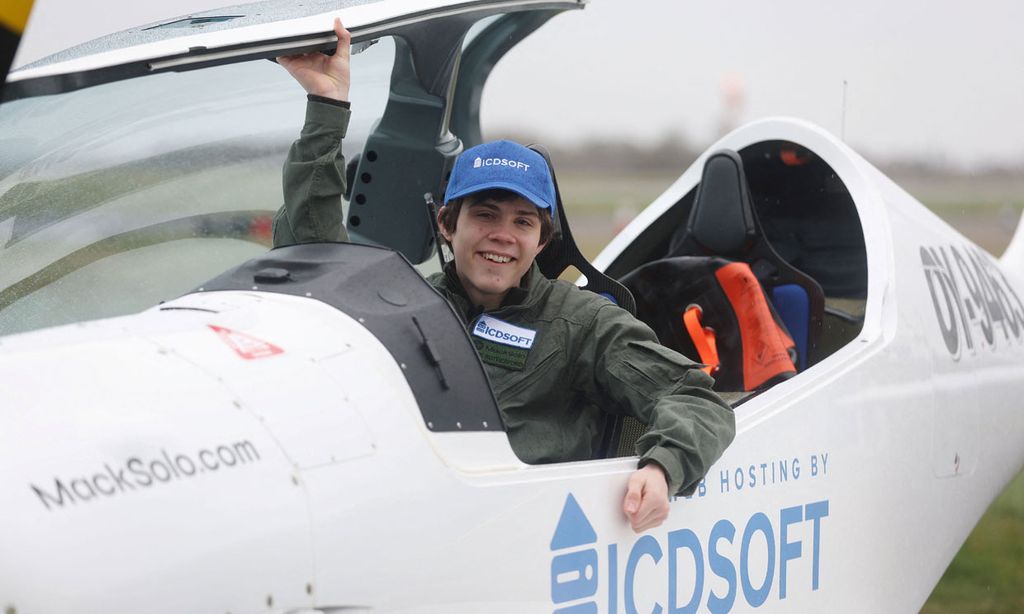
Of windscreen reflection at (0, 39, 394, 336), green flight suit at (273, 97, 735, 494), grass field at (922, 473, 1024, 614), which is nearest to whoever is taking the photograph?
green flight suit at (273, 97, 735, 494)

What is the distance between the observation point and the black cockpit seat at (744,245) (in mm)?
3570

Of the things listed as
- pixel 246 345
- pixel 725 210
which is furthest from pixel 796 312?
pixel 246 345

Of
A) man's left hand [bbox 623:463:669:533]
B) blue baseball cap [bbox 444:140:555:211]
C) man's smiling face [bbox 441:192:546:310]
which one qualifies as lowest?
man's left hand [bbox 623:463:669:533]

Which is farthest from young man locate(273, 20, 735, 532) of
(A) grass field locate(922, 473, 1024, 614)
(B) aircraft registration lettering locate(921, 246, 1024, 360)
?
(A) grass field locate(922, 473, 1024, 614)

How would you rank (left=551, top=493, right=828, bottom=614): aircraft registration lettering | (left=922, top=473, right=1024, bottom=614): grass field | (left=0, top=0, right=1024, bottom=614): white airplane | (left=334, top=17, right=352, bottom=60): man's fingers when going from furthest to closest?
1. (left=922, top=473, right=1024, bottom=614): grass field
2. (left=334, top=17, right=352, bottom=60): man's fingers
3. (left=551, top=493, right=828, bottom=614): aircraft registration lettering
4. (left=0, top=0, right=1024, bottom=614): white airplane

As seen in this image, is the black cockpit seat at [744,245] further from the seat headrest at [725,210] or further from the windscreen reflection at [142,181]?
the windscreen reflection at [142,181]

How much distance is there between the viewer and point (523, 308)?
2.58 metres

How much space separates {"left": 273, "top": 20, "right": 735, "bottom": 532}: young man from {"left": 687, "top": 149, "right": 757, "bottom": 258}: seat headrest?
1189 millimetres

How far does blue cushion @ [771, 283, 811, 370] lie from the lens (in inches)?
140

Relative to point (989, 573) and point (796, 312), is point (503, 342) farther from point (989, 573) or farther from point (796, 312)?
point (989, 573)

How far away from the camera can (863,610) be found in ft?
9.87

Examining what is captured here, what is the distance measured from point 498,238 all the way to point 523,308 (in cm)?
16

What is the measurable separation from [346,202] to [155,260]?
52 centimetres

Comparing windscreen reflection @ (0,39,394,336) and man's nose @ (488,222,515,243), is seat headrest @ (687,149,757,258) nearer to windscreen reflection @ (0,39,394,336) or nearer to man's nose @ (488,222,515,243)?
windscreen reflection @ (0,39,394,336)
